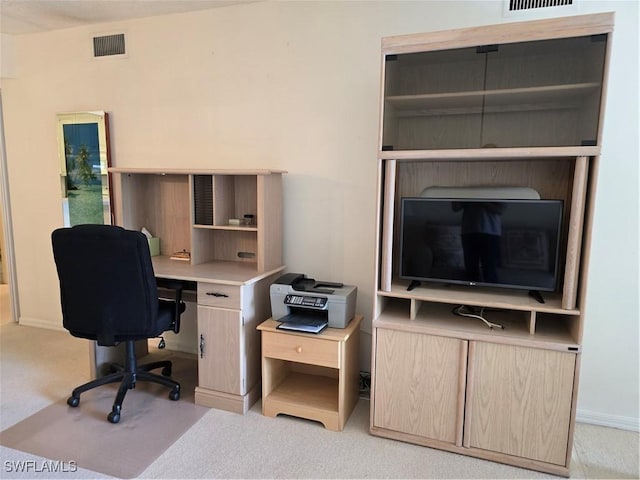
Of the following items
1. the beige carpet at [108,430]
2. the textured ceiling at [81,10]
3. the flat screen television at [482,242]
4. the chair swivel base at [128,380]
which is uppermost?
the textured ceiling at [81,10]

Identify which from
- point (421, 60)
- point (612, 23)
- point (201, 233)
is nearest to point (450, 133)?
point (421, 60)

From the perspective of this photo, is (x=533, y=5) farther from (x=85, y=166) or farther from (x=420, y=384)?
(x=85, y=166)

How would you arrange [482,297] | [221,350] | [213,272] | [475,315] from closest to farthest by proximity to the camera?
1. [482,297]
2. [475,315]
3. [221,350]
4. [213,272]

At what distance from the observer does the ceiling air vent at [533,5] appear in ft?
7.36

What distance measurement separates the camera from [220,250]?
10.2 ft

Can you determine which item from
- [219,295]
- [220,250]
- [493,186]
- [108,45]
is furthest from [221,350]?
[108,45]

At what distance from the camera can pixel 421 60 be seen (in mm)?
2107

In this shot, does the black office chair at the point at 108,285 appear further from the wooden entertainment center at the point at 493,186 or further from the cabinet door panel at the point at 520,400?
the cabinet door panel at the point at 520,400

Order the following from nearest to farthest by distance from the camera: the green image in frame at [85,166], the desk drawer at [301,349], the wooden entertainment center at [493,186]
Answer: the wooden entertainment center at [493,186] < the desk drawer at [301,349] < the green image in frame at [85,166]

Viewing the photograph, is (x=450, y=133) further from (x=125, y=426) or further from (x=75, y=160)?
(x=75, y=160)

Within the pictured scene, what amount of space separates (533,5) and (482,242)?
4.45 feet

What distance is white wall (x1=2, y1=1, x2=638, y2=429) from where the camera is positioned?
2318mm

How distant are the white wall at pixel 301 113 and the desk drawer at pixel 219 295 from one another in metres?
0.63

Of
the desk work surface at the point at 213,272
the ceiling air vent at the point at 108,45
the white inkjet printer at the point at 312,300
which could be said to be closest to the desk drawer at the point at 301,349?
the white inkjet printer at the point at 312,300
